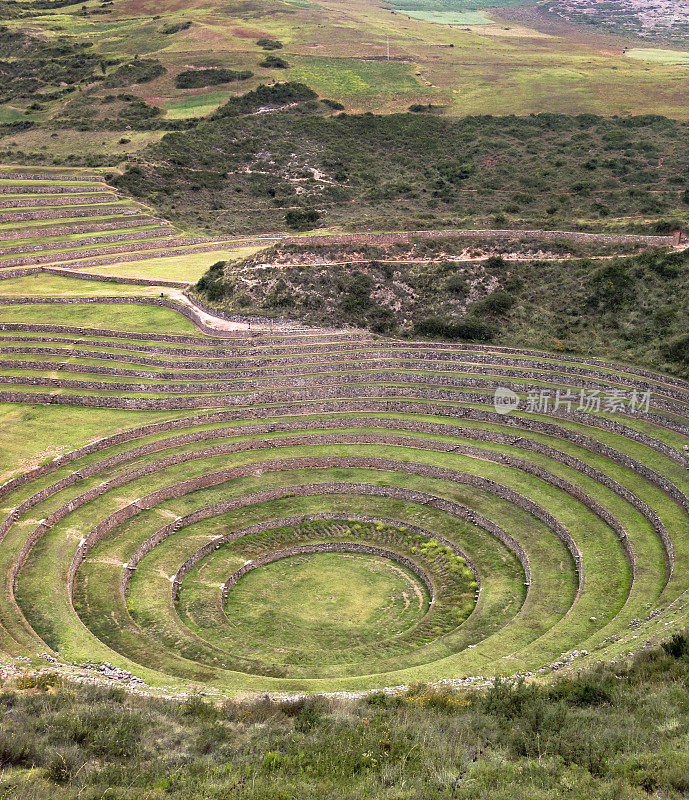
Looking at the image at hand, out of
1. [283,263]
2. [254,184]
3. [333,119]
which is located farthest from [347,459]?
[333,119]

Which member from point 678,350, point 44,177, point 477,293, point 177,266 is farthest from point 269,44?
point 678,350

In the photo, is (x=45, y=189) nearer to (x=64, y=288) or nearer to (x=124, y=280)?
(x=64, y=288)

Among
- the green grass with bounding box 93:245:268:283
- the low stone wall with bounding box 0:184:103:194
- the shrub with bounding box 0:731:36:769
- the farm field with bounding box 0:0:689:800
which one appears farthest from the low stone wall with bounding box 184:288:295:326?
the shrub with bounding box 0:731:36:769

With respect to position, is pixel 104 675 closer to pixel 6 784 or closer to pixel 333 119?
pixel 6 784

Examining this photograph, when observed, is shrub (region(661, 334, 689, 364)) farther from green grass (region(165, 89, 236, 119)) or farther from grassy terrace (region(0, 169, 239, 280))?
green grass (region(165, 89, 236, 119))

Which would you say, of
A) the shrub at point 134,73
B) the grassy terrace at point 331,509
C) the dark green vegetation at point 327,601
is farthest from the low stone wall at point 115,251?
the shrub at point 134,73
